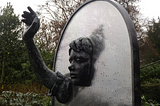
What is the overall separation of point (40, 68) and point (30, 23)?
0.38 meters

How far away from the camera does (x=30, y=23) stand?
1441 millimetres

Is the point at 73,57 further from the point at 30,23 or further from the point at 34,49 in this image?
the point at 30,23

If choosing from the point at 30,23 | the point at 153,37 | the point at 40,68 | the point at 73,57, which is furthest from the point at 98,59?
the point at 153,37

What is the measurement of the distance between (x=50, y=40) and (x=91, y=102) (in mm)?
16543

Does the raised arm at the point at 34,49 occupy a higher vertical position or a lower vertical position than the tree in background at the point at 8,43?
lower

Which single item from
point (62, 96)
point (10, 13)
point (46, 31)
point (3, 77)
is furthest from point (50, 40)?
point (62, 96)

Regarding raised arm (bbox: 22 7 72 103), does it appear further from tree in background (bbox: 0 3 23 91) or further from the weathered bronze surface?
tree in background (bbox: 0 3 23 91)

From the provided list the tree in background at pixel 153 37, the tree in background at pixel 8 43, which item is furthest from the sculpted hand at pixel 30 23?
the tree in background at pixel 153 37

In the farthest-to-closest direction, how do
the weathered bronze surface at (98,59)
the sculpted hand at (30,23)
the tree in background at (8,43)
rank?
1. the tree in background at (8,43)
2. the sculpted hand at (30,23)
3. the weathered bronze surface at (98,59)

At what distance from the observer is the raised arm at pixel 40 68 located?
1413 mm

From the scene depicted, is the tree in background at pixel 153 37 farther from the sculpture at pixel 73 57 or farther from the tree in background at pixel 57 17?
the sculpture at pixel 73 57

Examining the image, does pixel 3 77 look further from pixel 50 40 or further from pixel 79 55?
pixel 79 55

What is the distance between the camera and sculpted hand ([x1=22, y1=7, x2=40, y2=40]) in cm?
138

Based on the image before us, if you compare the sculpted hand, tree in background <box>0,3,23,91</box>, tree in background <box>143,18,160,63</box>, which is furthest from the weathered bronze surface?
tree in background <box>143,18,160,63</box>
